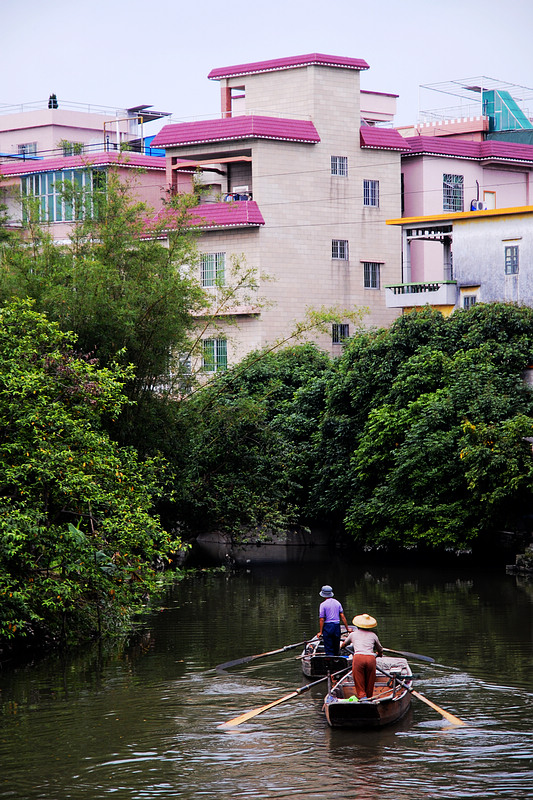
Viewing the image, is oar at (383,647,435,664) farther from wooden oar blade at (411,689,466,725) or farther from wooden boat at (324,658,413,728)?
wooden boat at (324,658,413,728)

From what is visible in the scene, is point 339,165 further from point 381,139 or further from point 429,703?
point 429,703

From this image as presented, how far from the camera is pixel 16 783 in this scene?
14.5 meters

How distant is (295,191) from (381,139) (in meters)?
5.81

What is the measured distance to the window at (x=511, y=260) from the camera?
155ft

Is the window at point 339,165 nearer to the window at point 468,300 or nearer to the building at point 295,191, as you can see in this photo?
the building at point 295,191

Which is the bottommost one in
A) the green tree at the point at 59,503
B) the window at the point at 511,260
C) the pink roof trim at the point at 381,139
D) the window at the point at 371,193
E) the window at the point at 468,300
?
the green tree at the point at 59,503

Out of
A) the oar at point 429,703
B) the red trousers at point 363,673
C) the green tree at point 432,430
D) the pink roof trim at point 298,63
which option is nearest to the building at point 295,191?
the pink roof trim at point 298,63

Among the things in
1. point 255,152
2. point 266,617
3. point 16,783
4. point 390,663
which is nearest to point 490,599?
point 266,617

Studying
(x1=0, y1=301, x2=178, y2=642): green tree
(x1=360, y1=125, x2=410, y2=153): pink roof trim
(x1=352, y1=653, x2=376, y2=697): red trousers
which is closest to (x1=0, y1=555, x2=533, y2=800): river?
(x1=352, y1=653, x2=376, y2=697): red trousers

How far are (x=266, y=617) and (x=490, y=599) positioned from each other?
6567mm

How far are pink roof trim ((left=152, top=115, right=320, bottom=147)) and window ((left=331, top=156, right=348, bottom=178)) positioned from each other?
60.7 inches

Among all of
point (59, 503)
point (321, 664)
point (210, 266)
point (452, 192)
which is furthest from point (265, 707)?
point (452, 192)

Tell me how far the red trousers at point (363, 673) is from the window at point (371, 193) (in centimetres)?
3965

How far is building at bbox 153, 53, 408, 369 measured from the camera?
51.2m
